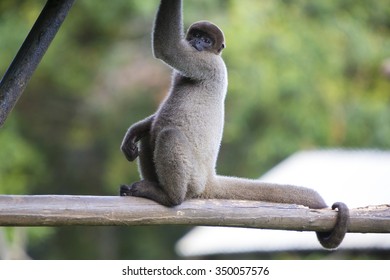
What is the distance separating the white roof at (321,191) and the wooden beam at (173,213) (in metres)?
5.43

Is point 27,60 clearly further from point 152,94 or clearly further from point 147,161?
point 152,94

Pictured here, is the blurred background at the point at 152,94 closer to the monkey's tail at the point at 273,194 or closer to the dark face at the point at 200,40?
the monkey's tail at the point at 273,194

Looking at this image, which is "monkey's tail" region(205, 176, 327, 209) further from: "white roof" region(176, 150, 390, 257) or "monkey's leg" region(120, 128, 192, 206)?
"white roof" region(176, 150, 390, 257)

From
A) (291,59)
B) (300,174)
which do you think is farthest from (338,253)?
(291,59)

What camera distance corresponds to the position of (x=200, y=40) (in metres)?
5.92

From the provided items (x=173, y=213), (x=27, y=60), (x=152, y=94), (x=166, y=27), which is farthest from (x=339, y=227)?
(x=152, y=94)

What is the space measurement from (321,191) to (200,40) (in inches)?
262

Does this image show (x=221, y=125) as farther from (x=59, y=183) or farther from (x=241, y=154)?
(x=59, y=183)

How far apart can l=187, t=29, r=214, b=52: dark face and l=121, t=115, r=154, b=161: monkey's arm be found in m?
0.60

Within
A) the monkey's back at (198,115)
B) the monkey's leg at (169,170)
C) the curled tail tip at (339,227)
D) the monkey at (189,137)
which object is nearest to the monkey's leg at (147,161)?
the monkey at (189,137)

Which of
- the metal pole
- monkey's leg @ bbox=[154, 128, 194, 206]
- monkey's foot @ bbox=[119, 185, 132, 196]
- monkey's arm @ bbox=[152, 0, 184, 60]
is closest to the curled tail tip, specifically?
monkey's leg @ bbox=[154, 128, 194, 206]

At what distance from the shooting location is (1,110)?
5133 millimetres

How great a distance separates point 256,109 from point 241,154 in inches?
64.9

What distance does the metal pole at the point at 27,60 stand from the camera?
5160mm
